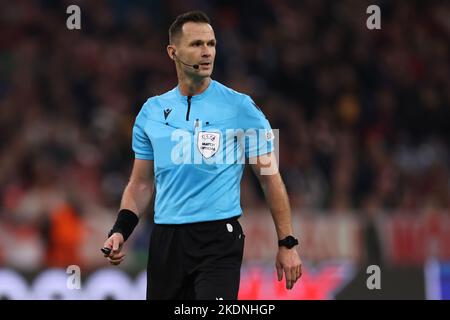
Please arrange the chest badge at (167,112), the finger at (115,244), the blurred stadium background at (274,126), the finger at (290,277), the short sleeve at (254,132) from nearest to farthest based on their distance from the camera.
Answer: the finger at (290,277) < the finger at (115,244) < the short sleeve at (254,132) < the chest badge at (167,112) < the blurred stadium background at (274,126)

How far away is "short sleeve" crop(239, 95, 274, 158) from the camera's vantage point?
20.4 feet

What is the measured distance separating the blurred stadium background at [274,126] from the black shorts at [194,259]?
329 centimetres

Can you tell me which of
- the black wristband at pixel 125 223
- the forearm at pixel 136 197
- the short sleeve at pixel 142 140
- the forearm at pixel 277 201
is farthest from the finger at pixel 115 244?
the forearm at pixel 277 201

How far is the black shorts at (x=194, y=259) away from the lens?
19.8 ft

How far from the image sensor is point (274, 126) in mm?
13297

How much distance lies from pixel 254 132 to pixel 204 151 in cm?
29

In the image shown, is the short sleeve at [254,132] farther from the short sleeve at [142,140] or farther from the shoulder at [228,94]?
the short sleeve at [142,140]

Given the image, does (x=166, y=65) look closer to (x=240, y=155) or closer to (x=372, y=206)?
(x=372, y=206)

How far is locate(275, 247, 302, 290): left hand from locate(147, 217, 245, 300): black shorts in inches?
8.7

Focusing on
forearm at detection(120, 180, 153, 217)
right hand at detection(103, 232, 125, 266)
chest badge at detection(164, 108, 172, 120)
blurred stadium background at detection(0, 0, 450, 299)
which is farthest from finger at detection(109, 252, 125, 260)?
blurred stadium background at detection(0, 0, 450, 299)

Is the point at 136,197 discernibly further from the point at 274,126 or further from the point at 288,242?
the point at 274,126

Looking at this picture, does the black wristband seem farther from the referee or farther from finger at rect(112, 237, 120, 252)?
finger at rect(112, 237, 120, 252)
